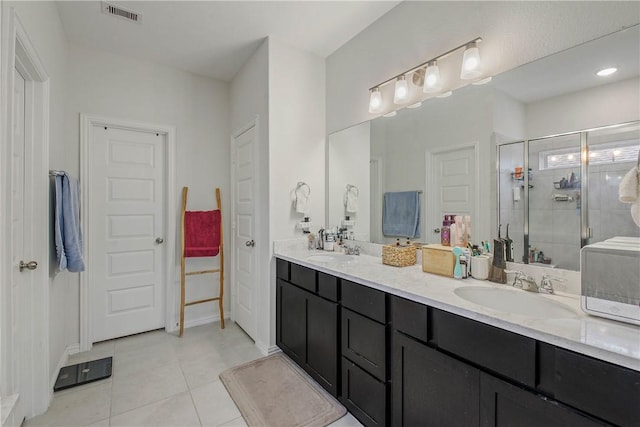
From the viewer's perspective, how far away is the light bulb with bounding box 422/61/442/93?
1.84 m

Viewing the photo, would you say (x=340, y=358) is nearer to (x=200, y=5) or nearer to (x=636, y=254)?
(x=636, y=254)

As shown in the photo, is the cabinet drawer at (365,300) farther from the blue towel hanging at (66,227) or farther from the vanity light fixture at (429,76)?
the blue towel hanging at (66,227)

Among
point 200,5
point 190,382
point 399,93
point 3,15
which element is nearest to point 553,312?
point 399,93

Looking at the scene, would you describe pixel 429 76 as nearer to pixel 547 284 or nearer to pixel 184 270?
pixel 547 284

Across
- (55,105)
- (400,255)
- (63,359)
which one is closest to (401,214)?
(400,255)

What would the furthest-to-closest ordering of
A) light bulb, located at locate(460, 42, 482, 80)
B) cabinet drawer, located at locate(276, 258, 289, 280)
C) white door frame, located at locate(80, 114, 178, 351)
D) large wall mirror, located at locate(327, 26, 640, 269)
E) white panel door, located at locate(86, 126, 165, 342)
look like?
white panel door, located at locate(86, 126, 165, 342)
white door frame, located at locate(80, 114, 178, 351)
cabinet drawer, located at locate(276, 258, 289, 280)
light bulb, located at locate(460, 42, 482, 80)
large wall mirror, located at locate(327, 26, 640, 269)

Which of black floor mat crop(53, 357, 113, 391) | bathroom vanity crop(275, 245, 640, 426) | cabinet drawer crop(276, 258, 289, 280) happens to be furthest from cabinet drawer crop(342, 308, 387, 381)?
black floor mat crop(53, 357, 113, 391)

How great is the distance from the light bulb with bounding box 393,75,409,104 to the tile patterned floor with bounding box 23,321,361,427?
2.11 m

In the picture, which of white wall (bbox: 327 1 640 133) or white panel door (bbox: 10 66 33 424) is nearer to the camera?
white wall (bbox: 327 1 640 133)

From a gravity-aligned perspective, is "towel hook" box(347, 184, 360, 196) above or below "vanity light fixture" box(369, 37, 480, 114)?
below

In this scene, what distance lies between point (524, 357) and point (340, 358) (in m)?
1.09

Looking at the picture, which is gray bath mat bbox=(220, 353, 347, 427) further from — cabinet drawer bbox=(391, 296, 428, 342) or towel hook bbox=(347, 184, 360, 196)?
towel hook bbox=(347, 184, 360, 196)

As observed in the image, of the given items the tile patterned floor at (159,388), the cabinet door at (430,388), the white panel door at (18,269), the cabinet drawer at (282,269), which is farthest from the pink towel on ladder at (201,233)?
the cabinet door at (430,388)

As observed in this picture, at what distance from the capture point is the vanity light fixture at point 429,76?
164 centimetres
